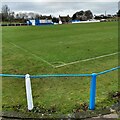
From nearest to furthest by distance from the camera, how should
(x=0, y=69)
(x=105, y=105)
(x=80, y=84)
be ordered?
1. (x=105, y=105)
2. (x=80, y=84)
3. (x=0, y=69)

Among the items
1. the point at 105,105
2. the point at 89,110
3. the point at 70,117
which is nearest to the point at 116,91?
the point at 105,105

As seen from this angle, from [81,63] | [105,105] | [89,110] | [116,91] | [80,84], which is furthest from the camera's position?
[81,63]

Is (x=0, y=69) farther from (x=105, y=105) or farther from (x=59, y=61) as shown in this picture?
(x=105, y=105)

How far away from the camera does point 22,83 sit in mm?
7613

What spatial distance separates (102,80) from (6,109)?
3.39 metres

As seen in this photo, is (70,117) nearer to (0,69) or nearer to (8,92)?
(8,92)

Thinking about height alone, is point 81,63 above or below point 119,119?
above

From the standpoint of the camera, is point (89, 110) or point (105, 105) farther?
point (105, 105)

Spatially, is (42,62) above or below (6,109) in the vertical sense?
above

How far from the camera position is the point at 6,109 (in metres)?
5.48

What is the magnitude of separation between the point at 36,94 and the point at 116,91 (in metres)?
2.13

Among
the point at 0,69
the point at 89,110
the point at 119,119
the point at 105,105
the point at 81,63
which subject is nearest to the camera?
the point at 119,119

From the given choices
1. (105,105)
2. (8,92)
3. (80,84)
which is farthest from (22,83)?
(105,105)

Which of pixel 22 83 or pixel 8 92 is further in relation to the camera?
pixel 22 83
